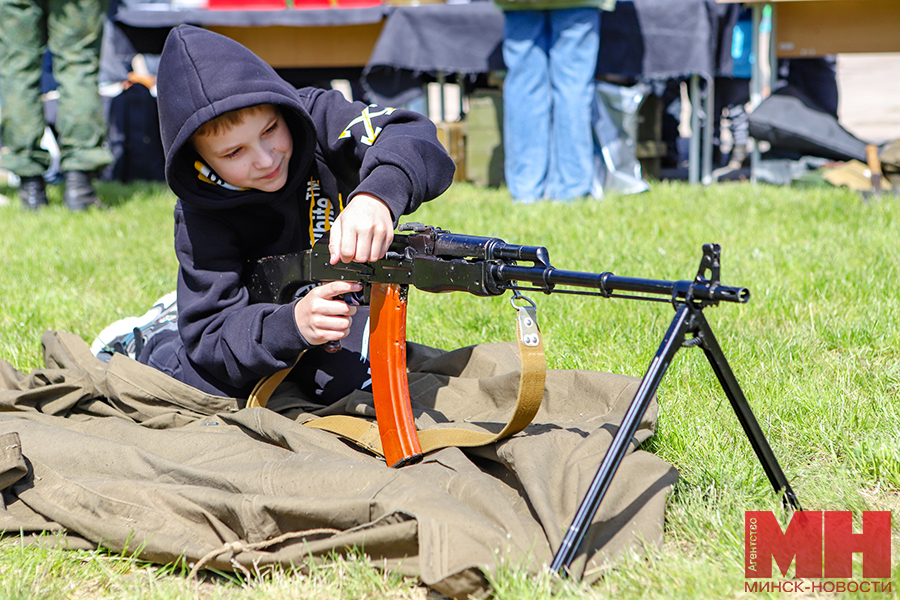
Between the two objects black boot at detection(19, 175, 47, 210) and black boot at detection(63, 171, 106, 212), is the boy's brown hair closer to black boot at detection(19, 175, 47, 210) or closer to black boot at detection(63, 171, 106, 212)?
black boot at detection(63, 171, 106, 212)

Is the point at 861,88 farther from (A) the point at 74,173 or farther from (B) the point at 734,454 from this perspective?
(B) the point at 734,454

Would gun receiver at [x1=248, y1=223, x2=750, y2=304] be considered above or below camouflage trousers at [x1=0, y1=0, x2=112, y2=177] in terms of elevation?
below

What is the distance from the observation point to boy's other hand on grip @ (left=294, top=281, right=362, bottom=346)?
2.30 m

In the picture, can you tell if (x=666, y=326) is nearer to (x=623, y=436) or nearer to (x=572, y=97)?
(x=623, y=436)

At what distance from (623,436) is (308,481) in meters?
0.81

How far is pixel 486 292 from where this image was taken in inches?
75.2

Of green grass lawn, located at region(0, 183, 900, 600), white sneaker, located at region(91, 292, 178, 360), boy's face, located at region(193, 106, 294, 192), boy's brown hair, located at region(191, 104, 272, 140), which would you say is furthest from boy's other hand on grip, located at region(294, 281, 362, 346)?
white sneaker, located at region(91, 292, 178, 360)

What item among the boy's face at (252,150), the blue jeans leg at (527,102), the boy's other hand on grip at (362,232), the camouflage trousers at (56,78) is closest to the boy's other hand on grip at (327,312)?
the boy's other hand on grip at (362,232)

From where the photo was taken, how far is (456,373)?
114 inches

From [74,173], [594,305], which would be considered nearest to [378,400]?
[594,305]

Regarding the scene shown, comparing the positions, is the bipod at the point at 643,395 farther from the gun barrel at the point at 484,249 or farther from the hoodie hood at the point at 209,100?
the hoodie hood at the point at 209,100

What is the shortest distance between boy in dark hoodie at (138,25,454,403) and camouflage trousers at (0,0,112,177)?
4.33m

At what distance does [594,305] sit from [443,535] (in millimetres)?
2124

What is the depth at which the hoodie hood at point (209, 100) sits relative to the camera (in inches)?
93.0
